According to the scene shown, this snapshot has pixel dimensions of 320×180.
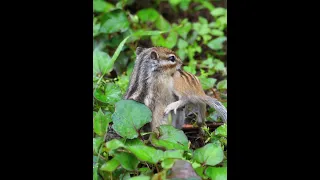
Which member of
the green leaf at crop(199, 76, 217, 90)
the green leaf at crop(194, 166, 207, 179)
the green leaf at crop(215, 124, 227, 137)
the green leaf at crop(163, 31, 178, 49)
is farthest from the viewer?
the green leaf at crop(163, 31, 178, 49)

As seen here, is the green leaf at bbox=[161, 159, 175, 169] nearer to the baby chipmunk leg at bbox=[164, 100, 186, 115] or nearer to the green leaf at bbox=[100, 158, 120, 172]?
the green leaf at bbox=[100, 158, 120, 172]

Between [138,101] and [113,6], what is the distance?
1285mm

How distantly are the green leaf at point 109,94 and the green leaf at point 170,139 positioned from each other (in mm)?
280

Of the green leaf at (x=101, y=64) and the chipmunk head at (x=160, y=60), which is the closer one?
the chipmunk head at (x=160, y=60)

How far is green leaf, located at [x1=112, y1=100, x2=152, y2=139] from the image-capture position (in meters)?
2.16

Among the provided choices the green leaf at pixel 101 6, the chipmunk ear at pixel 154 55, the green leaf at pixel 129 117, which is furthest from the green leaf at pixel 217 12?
the green leaf at pixel 129 117

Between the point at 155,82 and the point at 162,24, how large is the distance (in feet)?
3.73

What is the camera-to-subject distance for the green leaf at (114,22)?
10.1 ft

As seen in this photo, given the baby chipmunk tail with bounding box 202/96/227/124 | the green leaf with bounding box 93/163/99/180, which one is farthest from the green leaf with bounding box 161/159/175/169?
the baby chipmunk tail with bounding box 202/96/227/124

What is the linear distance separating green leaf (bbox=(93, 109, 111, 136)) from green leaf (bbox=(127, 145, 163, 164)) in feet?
0.55

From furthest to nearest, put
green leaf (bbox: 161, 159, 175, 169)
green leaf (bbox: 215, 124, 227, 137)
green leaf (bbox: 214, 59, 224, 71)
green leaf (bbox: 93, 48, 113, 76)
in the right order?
green leaf (bbox: 214, 59, 224, 71) → green leaf (bbox: 93, 48, 113, 76) → green leaf (bbox: 215, 124, 227, 137) → green leaf (bbox: 161, 159, 175, 169)

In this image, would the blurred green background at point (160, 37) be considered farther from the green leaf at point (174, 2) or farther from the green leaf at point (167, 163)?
the green leaf at point (167, 163)

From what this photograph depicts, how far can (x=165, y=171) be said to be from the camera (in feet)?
6.55
